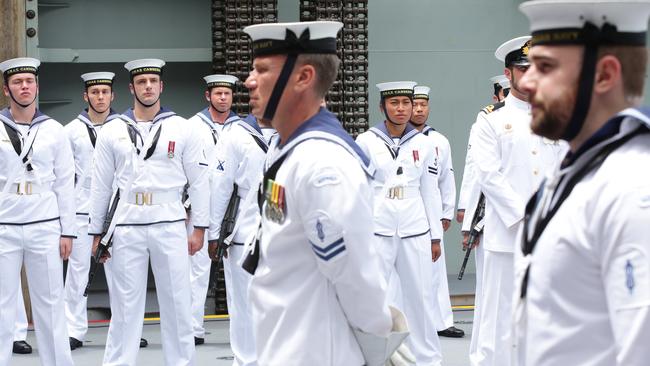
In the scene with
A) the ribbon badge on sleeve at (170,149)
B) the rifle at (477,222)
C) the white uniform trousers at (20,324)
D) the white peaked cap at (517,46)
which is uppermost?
the white peaked cap at (517,46)

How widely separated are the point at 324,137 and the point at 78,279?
7037mm

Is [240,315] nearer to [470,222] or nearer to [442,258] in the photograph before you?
[470,222]

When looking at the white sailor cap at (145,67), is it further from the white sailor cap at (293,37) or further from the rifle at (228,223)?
the white sailor cap at (293,37)

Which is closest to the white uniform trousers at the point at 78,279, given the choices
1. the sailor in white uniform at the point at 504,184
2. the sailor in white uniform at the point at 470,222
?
A: the sailor in white uniform at the point at 470,222

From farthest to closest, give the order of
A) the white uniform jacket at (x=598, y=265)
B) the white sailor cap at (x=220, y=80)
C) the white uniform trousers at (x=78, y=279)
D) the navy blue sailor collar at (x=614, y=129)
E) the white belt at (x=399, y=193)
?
1. the white sailor cap at (x=220, y=80)
2. the white uniform trousers at (x=78, y=279)
3. the white belt at (x=399, y=193)
4. the navy blue sailor collar at (x=614, y=129)
5. the white uniform jacket at (x=598, y=265)

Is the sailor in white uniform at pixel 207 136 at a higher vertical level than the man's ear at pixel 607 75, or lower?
lower

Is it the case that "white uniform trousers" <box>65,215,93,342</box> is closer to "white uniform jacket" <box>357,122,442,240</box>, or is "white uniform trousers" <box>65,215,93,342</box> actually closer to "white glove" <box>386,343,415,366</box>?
"white uniform jacket" <box>357,122,442,240</box>

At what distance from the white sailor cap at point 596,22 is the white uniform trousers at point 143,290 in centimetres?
553

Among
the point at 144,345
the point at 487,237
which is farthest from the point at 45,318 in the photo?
the point at 487,237

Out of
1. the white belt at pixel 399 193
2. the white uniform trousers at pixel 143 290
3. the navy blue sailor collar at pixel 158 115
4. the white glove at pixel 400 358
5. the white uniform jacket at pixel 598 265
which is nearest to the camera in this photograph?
the white uniform jacket at pixel 598 265

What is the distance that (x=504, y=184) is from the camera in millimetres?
6625

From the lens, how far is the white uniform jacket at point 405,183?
27.2 ft

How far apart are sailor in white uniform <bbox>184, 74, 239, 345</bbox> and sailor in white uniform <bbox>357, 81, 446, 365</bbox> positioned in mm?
1909

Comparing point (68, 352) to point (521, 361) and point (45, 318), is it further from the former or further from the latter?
point (521, 361)
